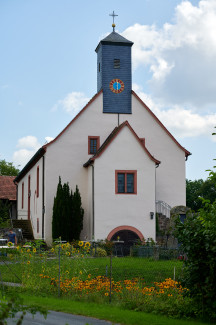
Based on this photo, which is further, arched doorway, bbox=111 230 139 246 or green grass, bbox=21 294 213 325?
arched doorway, bbox=111 230 139 246

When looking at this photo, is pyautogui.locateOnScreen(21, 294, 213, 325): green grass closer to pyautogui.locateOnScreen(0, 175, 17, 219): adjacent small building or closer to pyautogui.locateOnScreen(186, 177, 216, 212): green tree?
pyautogui.locateOnScreen(0, 175, 17, 219): adjacent small building

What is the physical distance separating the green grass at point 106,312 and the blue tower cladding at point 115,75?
74.9ft

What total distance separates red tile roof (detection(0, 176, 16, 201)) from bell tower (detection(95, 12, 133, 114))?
2438 centimetres

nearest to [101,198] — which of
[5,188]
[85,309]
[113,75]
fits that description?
[113,75]

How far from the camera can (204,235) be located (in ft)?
39.7

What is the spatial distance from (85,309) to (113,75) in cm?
2545

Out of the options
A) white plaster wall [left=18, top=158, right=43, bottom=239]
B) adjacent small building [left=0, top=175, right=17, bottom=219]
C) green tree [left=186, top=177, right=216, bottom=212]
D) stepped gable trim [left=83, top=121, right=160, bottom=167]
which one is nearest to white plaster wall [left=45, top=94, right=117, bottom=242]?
stepped gable trim [left=83, top=121, right=160, bottom=167]

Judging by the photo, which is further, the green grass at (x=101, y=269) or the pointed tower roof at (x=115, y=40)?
the pointed tower roof at (x=115, y=40)

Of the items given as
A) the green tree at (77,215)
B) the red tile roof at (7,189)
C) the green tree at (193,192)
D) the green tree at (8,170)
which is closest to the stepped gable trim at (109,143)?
the green tree at (77,215)

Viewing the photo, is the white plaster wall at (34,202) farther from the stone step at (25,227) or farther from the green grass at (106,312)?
the green grass at (106,312)

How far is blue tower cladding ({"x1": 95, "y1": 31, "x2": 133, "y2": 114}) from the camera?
121ft

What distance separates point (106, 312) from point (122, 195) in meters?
20.5

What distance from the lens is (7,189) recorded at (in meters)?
60.9

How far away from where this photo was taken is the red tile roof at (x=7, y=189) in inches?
2316
